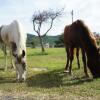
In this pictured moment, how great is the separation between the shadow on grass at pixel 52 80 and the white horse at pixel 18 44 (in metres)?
0.47

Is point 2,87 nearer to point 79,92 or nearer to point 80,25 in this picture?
point 79,92

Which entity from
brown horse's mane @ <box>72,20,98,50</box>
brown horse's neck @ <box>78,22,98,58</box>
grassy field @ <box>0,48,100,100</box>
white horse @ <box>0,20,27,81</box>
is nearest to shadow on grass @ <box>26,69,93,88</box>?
grassy field @ <box>0,48,100,100</box>

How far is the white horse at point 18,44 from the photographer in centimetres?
1296

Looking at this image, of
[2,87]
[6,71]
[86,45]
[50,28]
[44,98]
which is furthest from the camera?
[50,28]

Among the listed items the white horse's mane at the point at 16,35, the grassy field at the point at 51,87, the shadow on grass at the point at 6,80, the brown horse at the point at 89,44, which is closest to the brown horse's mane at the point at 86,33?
the brown horse at the point at 89,44

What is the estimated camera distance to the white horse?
1296 centimetres

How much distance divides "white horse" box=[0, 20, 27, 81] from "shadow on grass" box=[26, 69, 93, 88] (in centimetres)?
47

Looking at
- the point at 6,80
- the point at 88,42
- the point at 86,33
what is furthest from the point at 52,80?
the point at 86,33

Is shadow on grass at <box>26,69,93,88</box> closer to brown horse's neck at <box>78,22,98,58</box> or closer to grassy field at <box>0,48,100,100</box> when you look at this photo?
grassy field at <box>0,48,100,100</box>

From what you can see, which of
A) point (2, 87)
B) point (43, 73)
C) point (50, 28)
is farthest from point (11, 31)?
point (50, 28)

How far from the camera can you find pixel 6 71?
1590 centimetres

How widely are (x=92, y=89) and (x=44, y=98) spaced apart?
1819 millimetres

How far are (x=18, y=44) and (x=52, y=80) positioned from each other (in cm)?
183

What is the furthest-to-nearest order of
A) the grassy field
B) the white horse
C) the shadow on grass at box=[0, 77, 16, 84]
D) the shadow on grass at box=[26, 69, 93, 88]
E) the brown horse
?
the shadow on grass at box=[0, 77, 16, 84] < the white horse < the brown horse < the shadow on grass at box=[26, 69, 93, 88] < the grassy field
